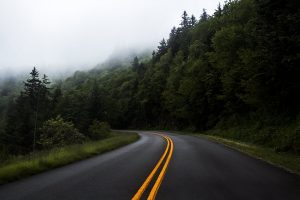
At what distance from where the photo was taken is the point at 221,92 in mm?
49812

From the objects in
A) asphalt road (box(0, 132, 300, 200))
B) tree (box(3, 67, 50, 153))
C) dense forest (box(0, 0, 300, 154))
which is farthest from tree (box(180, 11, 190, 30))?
asphalt road (box(0, 132, 300, 200))

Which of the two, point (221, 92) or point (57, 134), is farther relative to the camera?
point (221, 92)

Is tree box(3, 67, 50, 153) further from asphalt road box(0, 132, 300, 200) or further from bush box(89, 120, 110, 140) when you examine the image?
asphalt road box(0, 132, 300, 200)

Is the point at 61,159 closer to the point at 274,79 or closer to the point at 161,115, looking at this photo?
the point at 274,79

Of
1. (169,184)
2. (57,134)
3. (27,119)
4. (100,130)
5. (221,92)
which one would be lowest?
(169,184)

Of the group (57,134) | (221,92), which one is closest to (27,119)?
(57,134)

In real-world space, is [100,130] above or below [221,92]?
below

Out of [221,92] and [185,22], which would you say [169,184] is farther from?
[185,22]

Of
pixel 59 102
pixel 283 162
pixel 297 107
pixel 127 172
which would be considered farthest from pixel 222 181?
pixel 59 102

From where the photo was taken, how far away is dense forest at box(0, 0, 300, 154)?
2195 cm

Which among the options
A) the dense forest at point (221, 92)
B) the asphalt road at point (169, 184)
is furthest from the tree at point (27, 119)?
the asphalt road at point (169, 184)

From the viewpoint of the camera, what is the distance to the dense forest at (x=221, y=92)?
22.0 meters

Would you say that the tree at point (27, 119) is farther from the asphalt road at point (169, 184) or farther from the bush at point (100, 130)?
the asphalt road at point (169, 184)

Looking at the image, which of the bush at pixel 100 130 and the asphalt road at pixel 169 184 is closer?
the asphalt road at pixel 169 184
